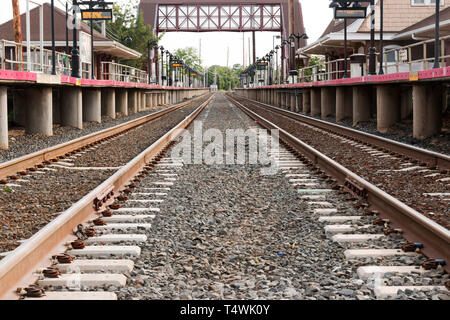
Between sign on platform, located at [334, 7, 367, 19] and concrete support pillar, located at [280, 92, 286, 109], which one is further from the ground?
sign on platform, located at [334, 7, 367, 19]

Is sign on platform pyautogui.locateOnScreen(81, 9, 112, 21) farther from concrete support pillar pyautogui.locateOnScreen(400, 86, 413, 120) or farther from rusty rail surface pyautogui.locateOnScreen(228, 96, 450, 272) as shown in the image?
rusty rail surface pyautogui.locateOnScreen(228, 96, 450, 272)

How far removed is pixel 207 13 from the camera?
96.8 m

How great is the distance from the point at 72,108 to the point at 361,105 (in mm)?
9642

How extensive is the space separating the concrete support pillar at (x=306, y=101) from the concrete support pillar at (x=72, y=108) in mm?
15808

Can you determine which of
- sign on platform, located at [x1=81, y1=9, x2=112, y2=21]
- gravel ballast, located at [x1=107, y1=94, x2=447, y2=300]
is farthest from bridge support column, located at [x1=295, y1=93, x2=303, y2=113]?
gravel ballast, located at [x1=107, y1=94, x2=447, y2=300]

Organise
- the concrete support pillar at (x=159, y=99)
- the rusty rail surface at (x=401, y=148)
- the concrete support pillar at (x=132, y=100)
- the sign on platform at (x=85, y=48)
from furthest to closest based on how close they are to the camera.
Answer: the concrete support pillar at (x=159, y=99) < the concrete support pillar at (x=132, y=100) < the sign on platform at (x=85, y=48) < the rusty rail surface at (x=401, y=148)

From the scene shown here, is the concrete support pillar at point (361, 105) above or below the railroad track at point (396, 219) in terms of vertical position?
above

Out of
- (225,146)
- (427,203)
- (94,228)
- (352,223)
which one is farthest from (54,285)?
(225,146)

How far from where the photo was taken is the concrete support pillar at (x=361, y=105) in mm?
20797

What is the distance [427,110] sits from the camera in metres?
14.5

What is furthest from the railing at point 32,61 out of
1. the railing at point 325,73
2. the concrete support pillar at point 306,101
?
the concrete support pillar at point 306,101

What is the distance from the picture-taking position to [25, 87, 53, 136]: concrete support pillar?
16.0 m

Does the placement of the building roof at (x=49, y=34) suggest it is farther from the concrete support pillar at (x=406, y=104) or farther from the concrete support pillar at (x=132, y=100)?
the concrete support pillar at (x=406, y=104)
